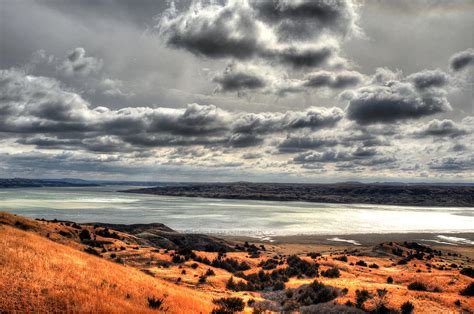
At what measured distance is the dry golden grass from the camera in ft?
31.4

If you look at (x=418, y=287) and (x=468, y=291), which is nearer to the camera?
(x=468, y=291)

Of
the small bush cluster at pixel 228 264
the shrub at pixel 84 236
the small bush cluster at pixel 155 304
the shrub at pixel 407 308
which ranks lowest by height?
the small bush cluster at pixel 228 264

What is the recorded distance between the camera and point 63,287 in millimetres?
10664

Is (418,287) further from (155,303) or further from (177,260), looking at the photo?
(177,260)

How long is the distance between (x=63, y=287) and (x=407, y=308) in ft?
53.0

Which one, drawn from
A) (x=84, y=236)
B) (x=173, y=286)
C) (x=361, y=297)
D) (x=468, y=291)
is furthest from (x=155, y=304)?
(x=84, y=236)

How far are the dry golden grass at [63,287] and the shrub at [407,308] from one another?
10351 millimetres

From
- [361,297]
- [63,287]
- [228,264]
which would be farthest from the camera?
[228,264]

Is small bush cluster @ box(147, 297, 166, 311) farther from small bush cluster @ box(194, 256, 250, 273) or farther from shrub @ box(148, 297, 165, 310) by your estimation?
small bush cluster @ box(194, 256, 250, 273)

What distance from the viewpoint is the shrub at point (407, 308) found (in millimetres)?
17156

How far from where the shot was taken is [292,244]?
244 feet

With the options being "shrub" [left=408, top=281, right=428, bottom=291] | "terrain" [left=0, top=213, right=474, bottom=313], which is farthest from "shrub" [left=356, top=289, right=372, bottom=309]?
"shrub" [left=408, top=281, right=428, bottom=291]

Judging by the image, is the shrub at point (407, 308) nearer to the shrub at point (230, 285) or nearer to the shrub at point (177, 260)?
the shrub at point (230, 285)

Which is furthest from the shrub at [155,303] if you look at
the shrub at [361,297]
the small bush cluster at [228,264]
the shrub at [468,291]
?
the small bush cluster at [228,264]
